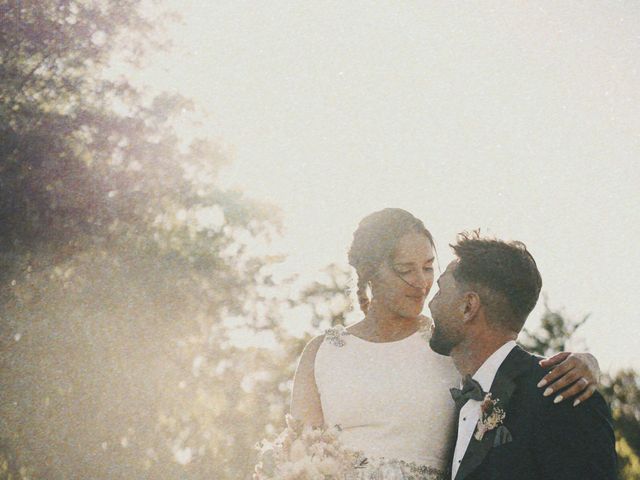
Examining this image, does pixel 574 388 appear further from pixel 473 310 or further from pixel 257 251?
pixel 257 251

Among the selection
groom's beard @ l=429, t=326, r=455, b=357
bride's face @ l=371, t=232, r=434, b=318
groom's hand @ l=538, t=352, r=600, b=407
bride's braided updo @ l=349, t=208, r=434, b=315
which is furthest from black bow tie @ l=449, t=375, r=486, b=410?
bride's braided updo @ l=349, t=208, r=434, b=315

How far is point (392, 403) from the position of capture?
14.8ft

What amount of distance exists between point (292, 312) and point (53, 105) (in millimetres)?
8309

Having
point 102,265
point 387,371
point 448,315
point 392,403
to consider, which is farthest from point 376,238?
point 102,265

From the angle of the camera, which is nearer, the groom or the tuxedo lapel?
the groom

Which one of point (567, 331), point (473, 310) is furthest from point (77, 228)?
point (567, 331)

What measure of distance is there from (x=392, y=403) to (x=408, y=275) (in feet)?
2.88

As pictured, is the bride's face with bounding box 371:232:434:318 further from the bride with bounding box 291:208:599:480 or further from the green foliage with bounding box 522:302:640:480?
the green foliage with bounding box 522:302:640:480

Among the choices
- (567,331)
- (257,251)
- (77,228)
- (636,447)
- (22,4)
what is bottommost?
(636,447)

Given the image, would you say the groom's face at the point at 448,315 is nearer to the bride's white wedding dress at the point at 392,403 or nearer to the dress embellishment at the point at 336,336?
the bride's white wedding dress at the point at 392,403

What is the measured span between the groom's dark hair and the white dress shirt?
19 cm

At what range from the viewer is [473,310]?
3990mm

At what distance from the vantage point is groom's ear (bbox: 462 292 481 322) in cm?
399

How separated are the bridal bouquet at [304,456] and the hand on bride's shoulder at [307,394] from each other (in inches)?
28.9
